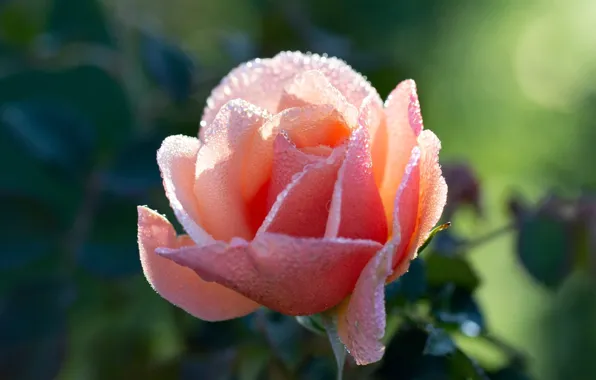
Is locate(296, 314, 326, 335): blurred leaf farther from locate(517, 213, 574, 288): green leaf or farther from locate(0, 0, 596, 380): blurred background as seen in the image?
locate(517, 213, 574, 288): green leaf

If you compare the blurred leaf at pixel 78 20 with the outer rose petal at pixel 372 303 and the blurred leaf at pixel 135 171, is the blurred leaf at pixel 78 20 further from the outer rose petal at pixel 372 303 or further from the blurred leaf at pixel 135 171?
the outer rose petal at pixel 372 303

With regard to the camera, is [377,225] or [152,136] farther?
[152,136]

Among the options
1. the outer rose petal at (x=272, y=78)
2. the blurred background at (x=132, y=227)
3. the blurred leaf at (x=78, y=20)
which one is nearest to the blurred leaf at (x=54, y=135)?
the blurred background at (x=132, y=227)

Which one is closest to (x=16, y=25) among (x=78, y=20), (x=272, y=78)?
(x=78, y=20)

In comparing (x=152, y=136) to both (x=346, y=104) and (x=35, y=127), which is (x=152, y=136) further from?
(x=346, y=104)

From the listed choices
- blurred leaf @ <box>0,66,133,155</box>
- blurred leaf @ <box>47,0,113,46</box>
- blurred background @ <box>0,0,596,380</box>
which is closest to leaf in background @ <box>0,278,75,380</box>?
blurred background @ <box>0,0,596,380</box>

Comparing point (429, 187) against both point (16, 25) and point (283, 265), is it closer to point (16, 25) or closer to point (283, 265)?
point (283, 265)

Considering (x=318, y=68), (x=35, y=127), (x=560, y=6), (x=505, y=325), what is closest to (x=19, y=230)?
(x=35, y=127)
